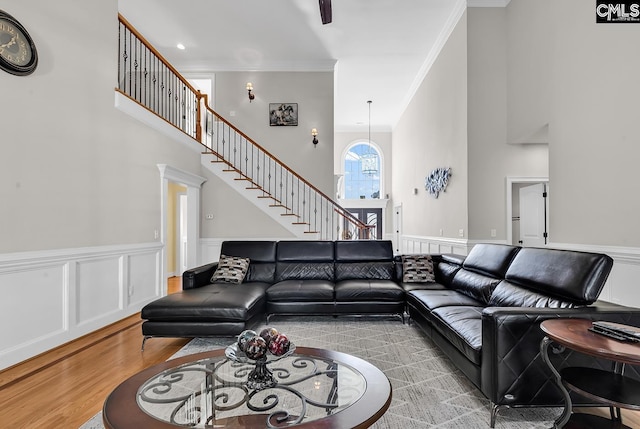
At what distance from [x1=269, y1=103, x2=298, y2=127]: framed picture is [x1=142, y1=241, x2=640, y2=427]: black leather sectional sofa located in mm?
3770

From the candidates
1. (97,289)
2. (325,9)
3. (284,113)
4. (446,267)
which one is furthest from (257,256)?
(284,113)

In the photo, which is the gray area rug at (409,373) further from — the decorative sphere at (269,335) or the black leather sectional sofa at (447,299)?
the decorative sphere at (269,335)

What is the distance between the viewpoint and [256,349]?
180 centimetres

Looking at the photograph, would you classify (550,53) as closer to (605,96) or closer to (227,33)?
(605,96)

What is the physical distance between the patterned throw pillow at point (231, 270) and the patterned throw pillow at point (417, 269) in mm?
2190

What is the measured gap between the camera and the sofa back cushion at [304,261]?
483 cm

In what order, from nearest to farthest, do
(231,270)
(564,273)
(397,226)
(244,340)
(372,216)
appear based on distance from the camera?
(244,340), (564,273), (231,270), (397,226), (372,216)

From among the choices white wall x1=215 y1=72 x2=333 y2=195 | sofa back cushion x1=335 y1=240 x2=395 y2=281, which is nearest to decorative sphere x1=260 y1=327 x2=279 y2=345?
sofa back cushion x1=335 y1=240 x2=395 y2=281

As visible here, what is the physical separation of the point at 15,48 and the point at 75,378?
283 centimetres

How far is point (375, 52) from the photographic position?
7.18m

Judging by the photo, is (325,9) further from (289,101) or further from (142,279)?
(142,279)

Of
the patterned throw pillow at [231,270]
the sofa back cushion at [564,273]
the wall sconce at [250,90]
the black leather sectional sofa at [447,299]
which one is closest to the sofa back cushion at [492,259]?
the black leather sectional sofa at [447,299]

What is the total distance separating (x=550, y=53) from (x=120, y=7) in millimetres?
6808

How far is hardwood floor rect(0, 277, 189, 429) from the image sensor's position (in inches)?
87.1
